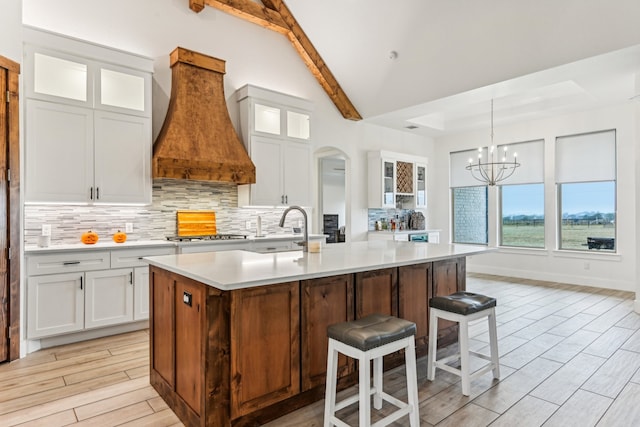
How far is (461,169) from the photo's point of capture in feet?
26.7

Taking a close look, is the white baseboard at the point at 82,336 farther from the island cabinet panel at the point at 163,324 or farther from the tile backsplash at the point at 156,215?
the island cabinet panel at the point at 163,324

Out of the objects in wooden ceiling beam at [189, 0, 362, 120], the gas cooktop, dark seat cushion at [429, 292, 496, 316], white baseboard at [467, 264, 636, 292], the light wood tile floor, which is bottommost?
the light wood tile floor

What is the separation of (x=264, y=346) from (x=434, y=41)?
4.34 meters

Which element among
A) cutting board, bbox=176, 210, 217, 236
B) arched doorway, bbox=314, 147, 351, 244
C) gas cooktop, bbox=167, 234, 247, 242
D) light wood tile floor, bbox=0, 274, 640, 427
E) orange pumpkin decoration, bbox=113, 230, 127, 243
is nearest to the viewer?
light wood tile floor, bbox=0, 274, 640, 427

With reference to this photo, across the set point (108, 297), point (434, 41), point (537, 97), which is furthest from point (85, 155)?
point (537, 97)

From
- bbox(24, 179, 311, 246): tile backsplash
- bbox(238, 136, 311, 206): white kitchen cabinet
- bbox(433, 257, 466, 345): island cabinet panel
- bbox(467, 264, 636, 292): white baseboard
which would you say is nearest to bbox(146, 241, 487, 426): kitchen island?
bbox(433, 257, 466, 345): island cabinet panel

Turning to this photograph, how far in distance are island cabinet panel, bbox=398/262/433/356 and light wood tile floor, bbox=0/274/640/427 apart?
24 centimetres

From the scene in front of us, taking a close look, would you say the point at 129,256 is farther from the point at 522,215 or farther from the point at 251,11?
the point at 522,215

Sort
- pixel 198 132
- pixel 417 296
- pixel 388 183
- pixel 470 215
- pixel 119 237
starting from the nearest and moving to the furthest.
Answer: pixel 417 296, pixel 119 237, pixel 198 132, pixel 388 183, pixel 470 215

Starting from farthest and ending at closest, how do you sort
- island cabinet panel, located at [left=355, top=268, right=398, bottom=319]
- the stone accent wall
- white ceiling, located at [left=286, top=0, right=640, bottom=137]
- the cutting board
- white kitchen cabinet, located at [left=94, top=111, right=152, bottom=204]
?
1. the stone accent wall
2. the cutting board
3. white kitchen cabinet, located at [left=94, top=111, right=152, bottom=204]
4. white ceiling, located at [left=286, top=0, right=640, bottom=137]
5. island cabinet panel, located at [left=355, top=268, right=398, bottom=319]

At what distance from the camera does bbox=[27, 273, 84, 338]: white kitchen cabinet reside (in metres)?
3.40

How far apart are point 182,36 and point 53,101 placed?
186 cm

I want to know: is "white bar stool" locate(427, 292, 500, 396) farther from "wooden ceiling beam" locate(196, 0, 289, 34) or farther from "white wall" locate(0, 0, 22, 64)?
"wooden ceiling beam" locate(196, 0, 289, 34)

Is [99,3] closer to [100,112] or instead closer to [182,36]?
[182,36]
